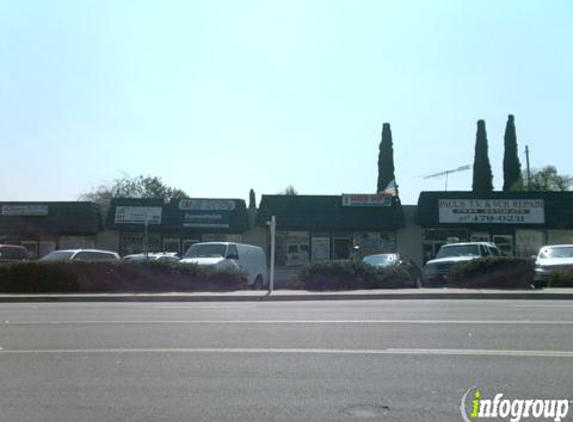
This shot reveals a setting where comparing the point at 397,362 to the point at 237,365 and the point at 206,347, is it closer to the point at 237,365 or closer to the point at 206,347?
the point at 237,365

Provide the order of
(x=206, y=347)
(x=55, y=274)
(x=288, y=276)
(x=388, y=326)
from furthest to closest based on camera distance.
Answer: (x=288, y=276) < (x=55, y=274) < (x=388, y=326) < (x=206, y=347)

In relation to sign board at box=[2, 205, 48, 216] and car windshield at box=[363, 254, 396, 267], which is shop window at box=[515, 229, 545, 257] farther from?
sign board at box=[2, 205, 48, 216]

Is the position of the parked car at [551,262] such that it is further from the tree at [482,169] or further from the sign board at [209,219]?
the tree at [482,169]

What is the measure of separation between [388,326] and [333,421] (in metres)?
5.64

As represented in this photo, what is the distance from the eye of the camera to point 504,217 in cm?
3475

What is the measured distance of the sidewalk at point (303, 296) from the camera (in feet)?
58.5

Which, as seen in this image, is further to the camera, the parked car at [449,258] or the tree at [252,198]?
the tree at [252,198]

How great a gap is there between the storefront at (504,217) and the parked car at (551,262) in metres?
12.3

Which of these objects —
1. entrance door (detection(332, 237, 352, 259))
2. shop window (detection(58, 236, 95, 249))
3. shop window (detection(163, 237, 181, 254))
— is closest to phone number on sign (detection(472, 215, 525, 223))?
entrance door (detection(332, 237, 352, 259))

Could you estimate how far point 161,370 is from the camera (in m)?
7.74

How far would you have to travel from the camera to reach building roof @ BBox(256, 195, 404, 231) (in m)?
35.1

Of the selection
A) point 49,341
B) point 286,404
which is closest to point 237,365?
point 286,404

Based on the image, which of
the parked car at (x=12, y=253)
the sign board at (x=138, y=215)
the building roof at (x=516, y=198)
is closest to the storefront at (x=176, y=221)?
the sign board at (x=138, y=215)

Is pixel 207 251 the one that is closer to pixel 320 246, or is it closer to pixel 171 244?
pixel 320 246
